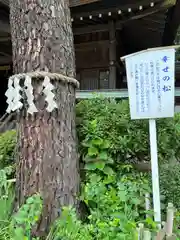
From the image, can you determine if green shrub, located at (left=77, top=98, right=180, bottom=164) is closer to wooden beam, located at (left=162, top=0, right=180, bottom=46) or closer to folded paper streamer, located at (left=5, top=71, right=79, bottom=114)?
folded paper streamer, located at (left=5, top=71, right=79, bottom=114)

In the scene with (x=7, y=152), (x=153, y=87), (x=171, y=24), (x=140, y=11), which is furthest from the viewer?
(x=171, y=24)

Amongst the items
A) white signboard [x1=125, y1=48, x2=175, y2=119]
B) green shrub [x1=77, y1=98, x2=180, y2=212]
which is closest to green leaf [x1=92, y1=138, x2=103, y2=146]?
green shrub [x1=77, y1=98, x2=180, y2=212]

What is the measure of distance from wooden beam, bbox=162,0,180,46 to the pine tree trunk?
14.0ft

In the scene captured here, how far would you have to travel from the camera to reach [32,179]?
2.36m

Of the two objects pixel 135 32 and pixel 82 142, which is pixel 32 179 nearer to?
pixel 82 142

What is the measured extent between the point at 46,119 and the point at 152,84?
90cm

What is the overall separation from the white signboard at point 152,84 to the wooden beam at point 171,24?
3991mm

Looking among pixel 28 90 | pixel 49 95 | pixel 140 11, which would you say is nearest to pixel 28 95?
pixel 28 90

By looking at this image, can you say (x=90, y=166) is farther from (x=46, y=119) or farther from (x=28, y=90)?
(x=28, y=90)

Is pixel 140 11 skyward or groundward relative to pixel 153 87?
skyward

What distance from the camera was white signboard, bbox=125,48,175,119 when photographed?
8.36ft

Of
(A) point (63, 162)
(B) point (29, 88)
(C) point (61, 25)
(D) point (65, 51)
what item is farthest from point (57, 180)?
(C) point (61, 25)

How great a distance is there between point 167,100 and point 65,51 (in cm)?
92

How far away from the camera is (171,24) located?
739 centimetres
